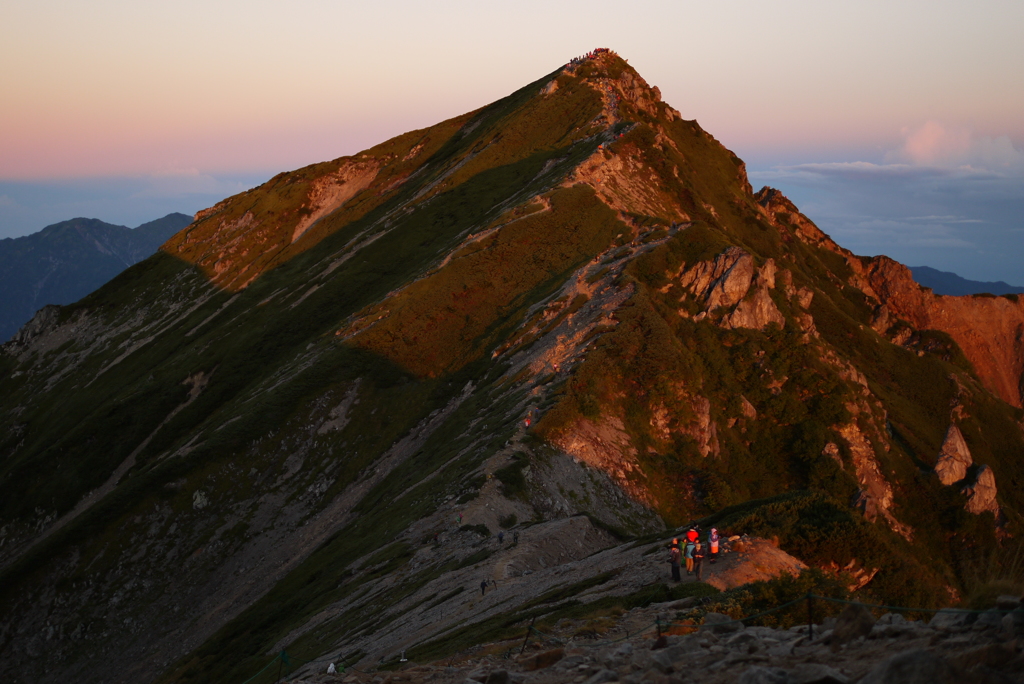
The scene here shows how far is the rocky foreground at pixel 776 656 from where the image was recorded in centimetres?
1200

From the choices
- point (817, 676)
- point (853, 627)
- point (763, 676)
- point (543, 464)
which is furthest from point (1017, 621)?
point (543, 464)

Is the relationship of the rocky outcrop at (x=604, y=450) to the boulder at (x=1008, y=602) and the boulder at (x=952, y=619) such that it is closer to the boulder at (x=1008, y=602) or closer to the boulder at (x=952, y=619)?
the boulder at (x=952, y=619)

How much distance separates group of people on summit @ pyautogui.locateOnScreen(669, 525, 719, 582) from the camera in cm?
2583

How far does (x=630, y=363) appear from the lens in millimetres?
66250

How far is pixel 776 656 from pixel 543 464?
39278 millimetres

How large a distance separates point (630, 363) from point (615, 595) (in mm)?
40690

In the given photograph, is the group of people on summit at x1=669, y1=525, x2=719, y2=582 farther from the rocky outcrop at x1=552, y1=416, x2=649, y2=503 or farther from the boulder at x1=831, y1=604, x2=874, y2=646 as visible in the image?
the rocky outcrop at x1=552, y1=416, x2=649, y2=503

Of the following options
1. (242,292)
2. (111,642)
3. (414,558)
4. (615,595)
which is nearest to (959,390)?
(414,558)

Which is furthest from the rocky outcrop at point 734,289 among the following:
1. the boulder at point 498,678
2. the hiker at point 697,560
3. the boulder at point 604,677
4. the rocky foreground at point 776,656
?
the boulder at point 498,678

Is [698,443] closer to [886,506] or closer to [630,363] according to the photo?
[630,363]

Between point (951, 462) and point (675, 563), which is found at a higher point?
point (675, 563)

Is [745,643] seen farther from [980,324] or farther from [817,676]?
[980,324]

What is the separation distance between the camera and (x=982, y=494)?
7175cm

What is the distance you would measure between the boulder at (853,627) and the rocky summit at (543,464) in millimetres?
81
